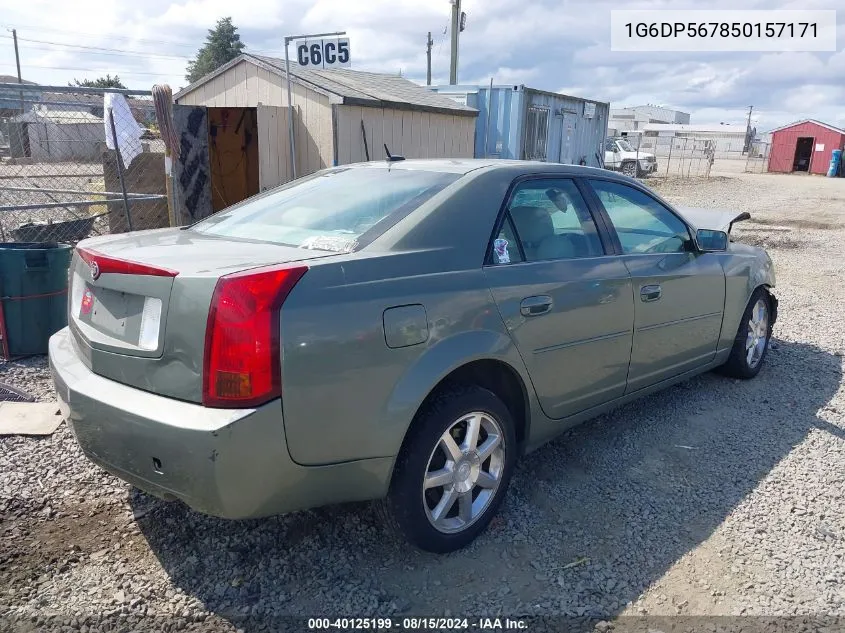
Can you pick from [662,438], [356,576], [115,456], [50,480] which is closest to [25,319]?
[50,480]

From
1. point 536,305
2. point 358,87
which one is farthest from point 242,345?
point 358,87

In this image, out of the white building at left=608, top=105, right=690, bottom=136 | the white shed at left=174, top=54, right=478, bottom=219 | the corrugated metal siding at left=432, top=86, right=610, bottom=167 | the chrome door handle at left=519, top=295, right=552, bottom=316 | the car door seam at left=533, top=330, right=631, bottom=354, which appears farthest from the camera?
the white building at left=608, top=105, right=690, bottom=136

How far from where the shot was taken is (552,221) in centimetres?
333

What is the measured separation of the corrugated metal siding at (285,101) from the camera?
8570mm

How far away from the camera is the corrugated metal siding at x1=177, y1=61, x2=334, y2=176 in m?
8.57

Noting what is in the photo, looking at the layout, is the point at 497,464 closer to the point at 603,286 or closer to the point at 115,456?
the point at 603,286

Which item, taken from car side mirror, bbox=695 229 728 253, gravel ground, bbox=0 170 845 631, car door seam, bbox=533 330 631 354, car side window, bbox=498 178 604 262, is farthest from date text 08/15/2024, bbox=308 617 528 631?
car side mirror, bbox=695 229 728 253

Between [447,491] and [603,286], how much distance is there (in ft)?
4.31

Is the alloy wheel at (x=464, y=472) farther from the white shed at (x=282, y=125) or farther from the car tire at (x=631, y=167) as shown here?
the car tire at (x=631, y=167)

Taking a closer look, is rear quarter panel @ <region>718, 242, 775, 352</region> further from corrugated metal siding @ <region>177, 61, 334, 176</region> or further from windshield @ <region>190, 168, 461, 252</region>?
corrugated metal siding @ <region>177, 61, 334, 176</region>

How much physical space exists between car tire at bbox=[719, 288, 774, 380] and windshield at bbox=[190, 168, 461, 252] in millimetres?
2839

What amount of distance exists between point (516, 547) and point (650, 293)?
1599mm

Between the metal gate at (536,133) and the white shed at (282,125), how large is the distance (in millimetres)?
4449

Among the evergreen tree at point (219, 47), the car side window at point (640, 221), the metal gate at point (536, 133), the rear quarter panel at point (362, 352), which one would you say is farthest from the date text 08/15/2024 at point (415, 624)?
the evergreen tree at point (219, 47)
